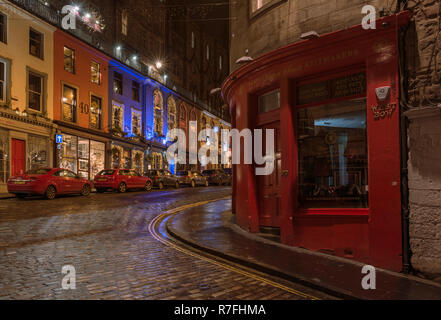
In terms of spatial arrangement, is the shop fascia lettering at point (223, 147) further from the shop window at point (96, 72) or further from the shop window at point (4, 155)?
the shop window at point (4, 155)

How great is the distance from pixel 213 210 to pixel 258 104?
6024 mm

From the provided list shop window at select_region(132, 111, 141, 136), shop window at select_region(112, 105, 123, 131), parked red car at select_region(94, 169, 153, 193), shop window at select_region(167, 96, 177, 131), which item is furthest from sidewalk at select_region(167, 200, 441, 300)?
shop window at select_region(167, 96, 177, 131)

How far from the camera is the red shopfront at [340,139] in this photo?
668cm

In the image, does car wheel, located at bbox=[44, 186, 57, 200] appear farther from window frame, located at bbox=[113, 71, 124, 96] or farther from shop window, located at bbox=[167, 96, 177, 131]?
shop window, located at bbox=[167, 96, 177, 131]

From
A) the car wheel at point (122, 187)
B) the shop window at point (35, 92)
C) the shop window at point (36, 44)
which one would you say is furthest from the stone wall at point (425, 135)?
the shop window at point (36, 44)

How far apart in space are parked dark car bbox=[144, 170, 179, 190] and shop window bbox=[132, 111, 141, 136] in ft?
22.2

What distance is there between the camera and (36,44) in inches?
923

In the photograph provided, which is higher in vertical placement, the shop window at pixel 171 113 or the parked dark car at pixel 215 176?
the shop window at pixel 171 113

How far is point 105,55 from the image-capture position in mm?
29406

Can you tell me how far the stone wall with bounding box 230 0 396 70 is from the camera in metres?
7.50

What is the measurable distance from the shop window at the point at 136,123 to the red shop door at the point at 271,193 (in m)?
25.4

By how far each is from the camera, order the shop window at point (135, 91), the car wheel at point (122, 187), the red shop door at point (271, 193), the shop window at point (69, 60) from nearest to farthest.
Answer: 1. the red shop door at point (271, 193)
2. the car wheel at point (122, 187)
3. the shop window at point (69, 60)
4. the shop window at point (135, 91)

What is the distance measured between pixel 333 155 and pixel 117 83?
88.8 ft
